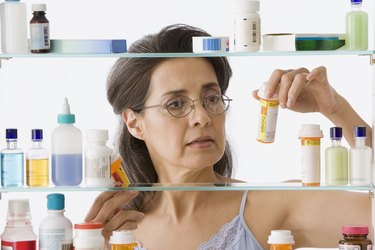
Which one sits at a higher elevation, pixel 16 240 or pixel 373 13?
pixel 373 13

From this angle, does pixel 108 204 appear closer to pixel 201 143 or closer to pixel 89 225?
pixel 89 225

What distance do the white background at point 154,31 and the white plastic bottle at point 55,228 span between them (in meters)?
0.17

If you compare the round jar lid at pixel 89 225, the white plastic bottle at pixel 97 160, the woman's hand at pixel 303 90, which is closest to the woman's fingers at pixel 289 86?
the woman's hand at pixel 303 90

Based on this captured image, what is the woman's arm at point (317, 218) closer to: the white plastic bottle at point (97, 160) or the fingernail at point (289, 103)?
the fingernail at point (289, 103)

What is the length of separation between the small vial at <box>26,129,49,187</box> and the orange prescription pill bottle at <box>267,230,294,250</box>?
601 millimetres

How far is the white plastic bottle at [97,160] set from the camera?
224cm

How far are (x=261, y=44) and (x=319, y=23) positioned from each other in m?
0.25

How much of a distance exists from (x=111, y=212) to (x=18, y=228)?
0.26 m

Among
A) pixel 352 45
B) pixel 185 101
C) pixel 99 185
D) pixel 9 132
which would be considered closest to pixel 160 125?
pixel 185 101

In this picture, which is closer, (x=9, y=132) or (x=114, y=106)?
(x=9, y=132)

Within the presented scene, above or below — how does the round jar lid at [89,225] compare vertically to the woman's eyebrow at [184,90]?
below

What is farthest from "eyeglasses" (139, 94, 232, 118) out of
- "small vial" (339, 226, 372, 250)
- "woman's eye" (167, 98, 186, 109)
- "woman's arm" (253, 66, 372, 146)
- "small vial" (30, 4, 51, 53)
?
"small vial" (339, 226, 372, 250)

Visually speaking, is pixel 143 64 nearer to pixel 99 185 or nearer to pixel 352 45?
pixel 99 185

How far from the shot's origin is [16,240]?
2244 mm
